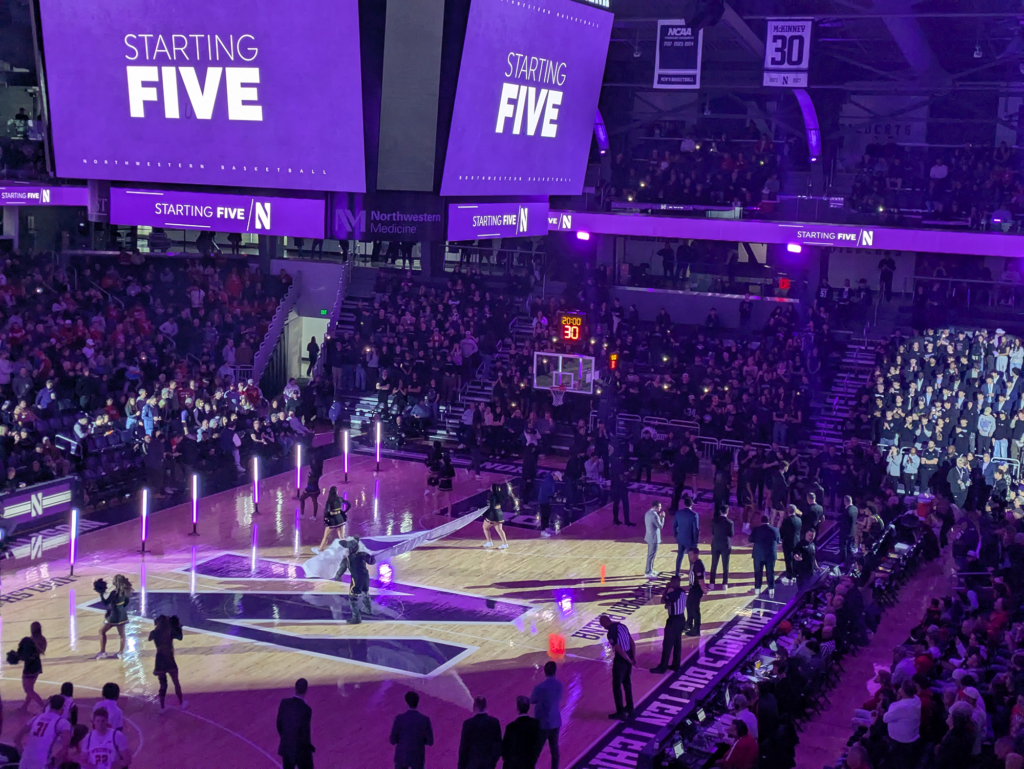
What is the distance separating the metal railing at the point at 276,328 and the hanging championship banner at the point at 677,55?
1359 cm

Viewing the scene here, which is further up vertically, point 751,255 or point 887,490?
point 751,255

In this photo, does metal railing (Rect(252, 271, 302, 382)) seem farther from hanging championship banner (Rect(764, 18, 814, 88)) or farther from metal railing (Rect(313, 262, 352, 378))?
hanging championship banner (Rect(764, 18, 814, 88))

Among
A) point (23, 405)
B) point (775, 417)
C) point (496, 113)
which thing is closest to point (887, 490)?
point (775, 417)

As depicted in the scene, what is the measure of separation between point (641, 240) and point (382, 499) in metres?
17.5

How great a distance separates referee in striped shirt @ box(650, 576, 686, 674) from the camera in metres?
16.4

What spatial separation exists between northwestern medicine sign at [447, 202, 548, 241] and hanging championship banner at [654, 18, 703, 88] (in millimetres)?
13911

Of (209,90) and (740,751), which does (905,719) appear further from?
(209,90)

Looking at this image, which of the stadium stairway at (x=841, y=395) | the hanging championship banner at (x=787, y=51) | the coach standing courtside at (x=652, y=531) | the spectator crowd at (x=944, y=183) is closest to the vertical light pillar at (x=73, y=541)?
the coach standing courtside at (x=652, y=531)

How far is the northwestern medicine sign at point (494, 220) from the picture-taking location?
14.5 metres

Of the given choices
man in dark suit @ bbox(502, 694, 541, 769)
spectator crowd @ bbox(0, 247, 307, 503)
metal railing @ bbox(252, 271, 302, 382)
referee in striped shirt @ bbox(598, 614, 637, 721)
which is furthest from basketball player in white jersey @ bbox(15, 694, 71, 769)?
metal railing @ bbox(252, 271, 302, 382)

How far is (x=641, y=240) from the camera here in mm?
40688

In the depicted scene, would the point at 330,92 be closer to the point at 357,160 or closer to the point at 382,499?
the point at 357,160

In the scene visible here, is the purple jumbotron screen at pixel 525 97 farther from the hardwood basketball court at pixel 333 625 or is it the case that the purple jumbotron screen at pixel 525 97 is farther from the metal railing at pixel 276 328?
the metal railing at pixel 276 328

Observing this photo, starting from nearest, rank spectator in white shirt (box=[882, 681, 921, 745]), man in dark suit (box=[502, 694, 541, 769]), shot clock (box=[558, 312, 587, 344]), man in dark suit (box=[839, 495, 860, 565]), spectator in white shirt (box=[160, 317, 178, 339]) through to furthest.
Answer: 1. spectator in white shirt (box=[882, 681, 921, 745])
2. man in dark suit (box=[502, 694, 541, 769])
3. man in dark suit (box=[839, 495, 860, 565])
4. shot clock (box=[558, 312, 587, 344])
5. spectator in white shirt (box=[160, 317, 178, 339])
